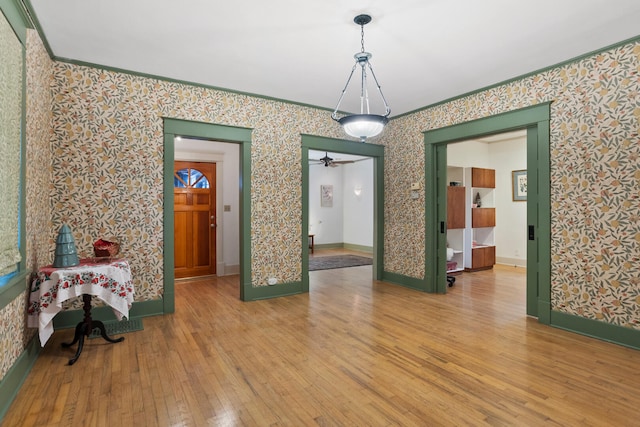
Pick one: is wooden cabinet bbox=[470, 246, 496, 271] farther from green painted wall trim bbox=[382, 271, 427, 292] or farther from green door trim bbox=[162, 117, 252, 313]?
green door trim bbox=[162, 117, 252, 313]

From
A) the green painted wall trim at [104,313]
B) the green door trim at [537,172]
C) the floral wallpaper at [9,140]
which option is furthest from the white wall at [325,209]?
the floral wallpaper at [9,140]

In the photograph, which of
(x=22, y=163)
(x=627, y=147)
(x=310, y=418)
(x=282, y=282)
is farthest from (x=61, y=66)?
(x=627, y=147)

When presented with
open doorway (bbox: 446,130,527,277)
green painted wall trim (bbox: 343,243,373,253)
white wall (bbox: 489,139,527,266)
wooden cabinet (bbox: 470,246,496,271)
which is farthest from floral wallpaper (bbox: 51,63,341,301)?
white wall (bbox: 489,139,527,266)

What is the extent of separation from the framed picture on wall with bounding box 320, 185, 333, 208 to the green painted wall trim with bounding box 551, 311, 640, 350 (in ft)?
24.5

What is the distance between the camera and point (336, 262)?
808cm

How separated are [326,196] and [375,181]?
4.77 meters

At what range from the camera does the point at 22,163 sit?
8.23 ft

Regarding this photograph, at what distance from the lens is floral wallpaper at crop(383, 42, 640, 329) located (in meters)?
3.16

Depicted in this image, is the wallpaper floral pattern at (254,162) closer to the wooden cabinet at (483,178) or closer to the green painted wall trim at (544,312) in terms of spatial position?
the green painted wall trim at (544,312)

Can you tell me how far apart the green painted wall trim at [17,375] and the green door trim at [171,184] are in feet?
4.62

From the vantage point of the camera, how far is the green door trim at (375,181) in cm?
514

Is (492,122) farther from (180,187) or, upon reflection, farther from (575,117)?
(180,187)

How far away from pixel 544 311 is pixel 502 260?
435 cm

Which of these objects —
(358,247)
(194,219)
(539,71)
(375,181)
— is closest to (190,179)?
(194,219)
